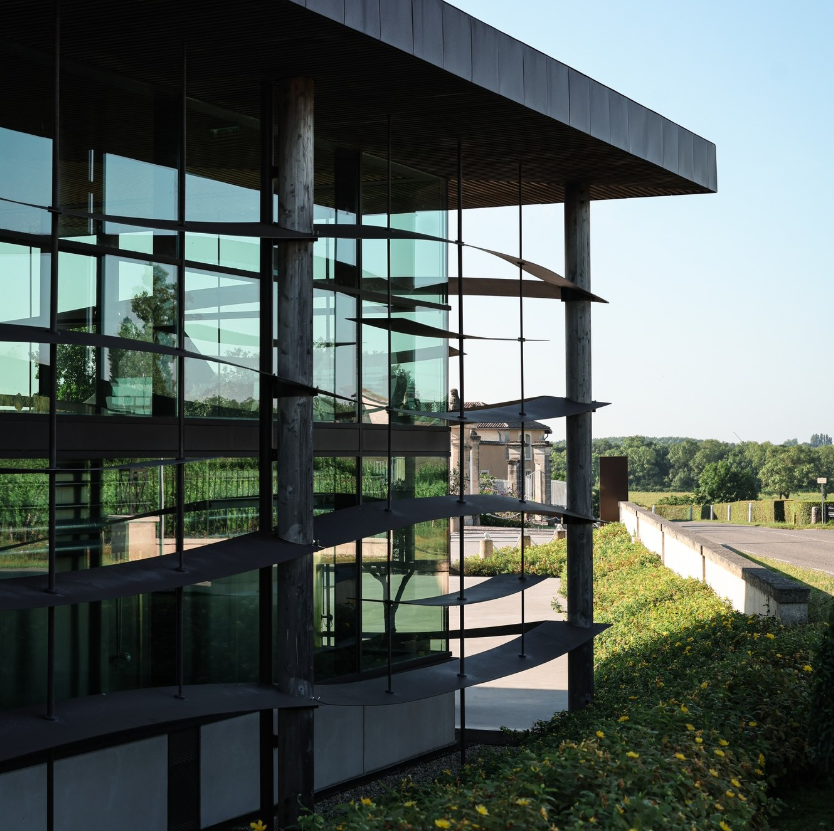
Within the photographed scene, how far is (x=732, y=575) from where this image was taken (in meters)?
15.7

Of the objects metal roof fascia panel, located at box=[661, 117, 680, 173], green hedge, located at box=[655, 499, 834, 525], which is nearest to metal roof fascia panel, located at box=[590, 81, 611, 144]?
metal roof fascia panel, located at box=[661, 117, 680, 173]

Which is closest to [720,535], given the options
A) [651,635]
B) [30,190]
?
[651,635]

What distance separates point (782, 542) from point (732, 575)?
24089 mm

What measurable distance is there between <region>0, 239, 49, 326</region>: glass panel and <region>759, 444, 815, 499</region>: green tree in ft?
394

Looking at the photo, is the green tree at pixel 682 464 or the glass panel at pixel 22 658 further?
the green tree at pixel 682 464

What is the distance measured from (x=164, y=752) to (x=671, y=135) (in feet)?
27.4

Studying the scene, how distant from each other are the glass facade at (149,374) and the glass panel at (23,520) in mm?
12

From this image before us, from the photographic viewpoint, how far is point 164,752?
868cm

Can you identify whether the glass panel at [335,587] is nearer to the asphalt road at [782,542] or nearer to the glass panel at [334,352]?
the glass panel at [334,352]

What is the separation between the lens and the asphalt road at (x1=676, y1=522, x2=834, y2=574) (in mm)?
30156

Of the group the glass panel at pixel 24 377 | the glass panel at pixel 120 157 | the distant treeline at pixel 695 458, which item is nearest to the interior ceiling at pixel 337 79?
the glass panel at pixel 120 157

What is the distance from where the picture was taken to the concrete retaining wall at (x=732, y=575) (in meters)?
13.0

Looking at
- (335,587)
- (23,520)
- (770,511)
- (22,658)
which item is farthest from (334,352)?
(770,511)

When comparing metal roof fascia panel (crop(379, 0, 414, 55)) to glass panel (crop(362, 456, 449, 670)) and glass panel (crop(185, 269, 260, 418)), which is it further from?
glass panel (crop(362, 456, 449, 670))
